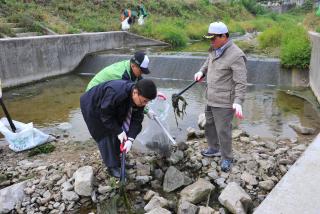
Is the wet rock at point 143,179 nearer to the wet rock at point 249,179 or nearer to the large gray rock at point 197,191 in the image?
the large gray rock at point 197,191

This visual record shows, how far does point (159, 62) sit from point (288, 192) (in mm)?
8960

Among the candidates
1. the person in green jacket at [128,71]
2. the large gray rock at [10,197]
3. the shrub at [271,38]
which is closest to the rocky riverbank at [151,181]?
the large gray rock at [10,197]

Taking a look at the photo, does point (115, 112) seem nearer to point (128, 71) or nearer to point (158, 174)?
point (128, 71)

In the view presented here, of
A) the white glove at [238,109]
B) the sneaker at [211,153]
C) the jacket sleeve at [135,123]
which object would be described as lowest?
the sneaker at [211,153]

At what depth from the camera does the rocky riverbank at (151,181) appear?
386 cm

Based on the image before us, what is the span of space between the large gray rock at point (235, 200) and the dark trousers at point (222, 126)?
653 mm

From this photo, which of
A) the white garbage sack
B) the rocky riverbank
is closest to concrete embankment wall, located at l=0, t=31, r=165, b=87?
the white garbage sack

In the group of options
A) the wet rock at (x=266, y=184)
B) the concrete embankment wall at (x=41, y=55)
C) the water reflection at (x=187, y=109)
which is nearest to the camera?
the wet rock at (x=266, y=184)

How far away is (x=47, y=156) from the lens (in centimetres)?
511

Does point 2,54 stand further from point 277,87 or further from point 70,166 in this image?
point 277,87

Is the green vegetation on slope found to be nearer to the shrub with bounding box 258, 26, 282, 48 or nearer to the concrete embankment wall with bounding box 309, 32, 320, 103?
the shrub with bounding box 258, 26, 282, 48

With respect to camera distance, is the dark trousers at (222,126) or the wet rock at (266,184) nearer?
the wet rock at (266,184)

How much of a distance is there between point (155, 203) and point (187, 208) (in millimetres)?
350

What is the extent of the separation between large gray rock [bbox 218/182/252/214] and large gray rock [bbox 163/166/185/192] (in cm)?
59
